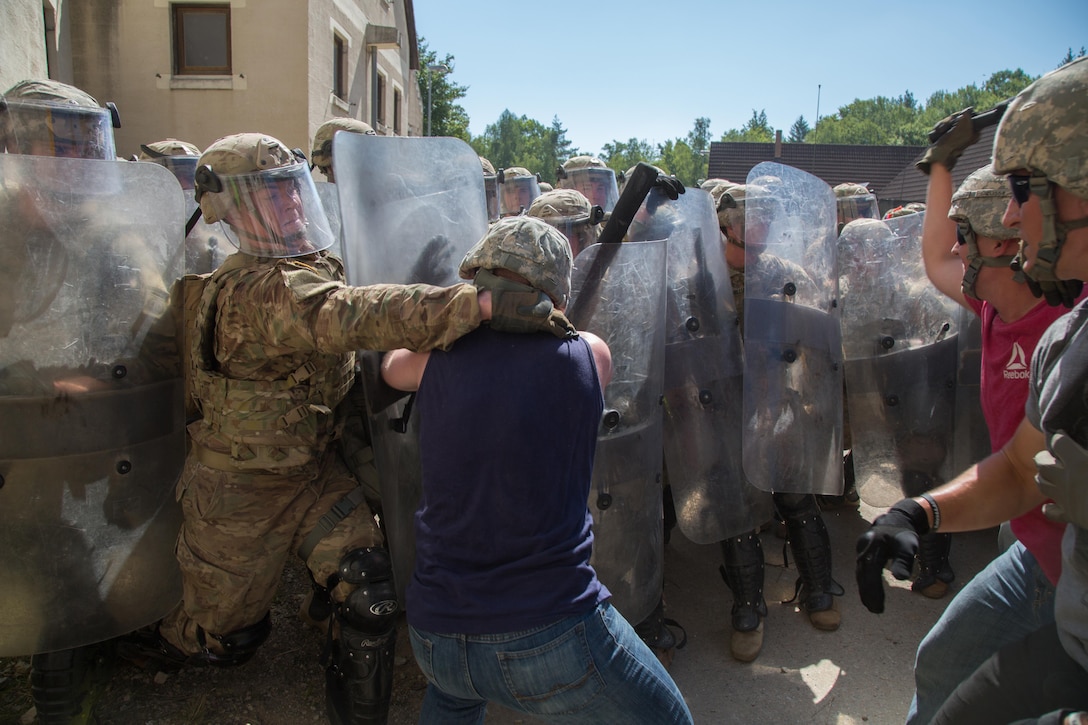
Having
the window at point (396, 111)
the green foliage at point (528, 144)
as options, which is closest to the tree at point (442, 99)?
the window at point (396, 111)

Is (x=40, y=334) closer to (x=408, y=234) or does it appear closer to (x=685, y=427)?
(x=408, y=234)

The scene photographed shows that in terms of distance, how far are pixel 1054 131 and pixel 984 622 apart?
118cm

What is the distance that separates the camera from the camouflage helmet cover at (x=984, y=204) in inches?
96.0

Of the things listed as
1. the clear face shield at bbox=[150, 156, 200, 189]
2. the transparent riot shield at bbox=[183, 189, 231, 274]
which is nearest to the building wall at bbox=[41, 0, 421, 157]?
the clear face shield at bbox=[150, 156, 200, 189]

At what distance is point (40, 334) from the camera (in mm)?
2262

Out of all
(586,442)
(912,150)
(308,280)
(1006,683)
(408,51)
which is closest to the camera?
(1006,683)

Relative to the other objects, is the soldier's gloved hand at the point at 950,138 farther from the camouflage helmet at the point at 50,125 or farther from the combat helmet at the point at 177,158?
the combat helmet at the point at 177,158

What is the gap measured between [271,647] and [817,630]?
2354mm

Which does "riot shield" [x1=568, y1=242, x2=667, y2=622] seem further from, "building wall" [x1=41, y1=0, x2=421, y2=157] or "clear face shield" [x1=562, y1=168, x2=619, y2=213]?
"building wall" [x1=41, y1=0, x2=421, y2=157]

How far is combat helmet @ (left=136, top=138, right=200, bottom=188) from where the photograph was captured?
3688 millimetres

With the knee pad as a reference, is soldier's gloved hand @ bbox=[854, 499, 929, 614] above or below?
above

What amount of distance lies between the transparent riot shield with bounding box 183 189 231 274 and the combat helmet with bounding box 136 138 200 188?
0.38 metres

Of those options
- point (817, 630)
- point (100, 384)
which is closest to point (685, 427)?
point (817, 630)

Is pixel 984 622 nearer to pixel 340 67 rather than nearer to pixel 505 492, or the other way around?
pixel 505 492
